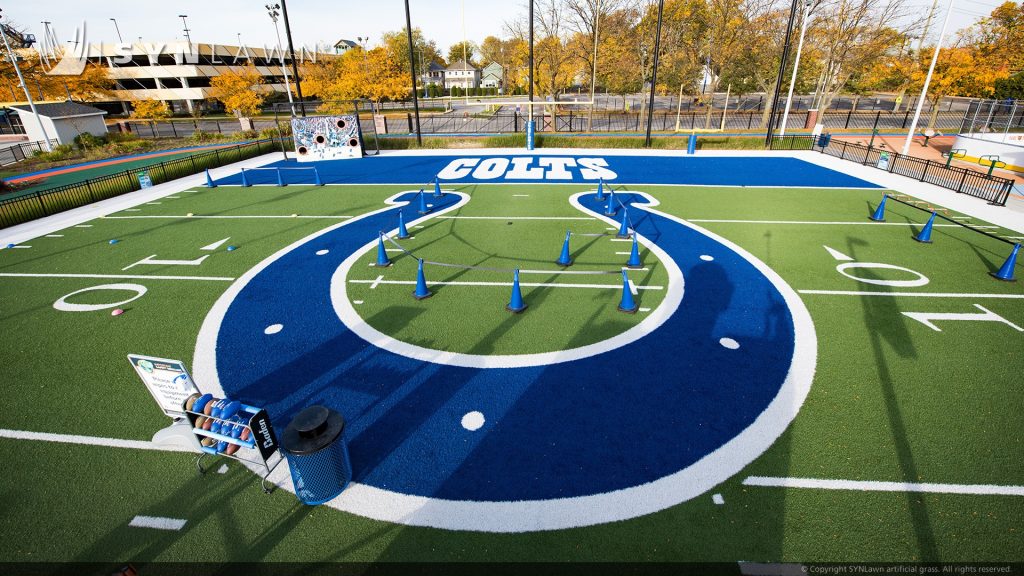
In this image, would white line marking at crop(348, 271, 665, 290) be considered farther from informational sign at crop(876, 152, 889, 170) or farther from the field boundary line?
informational sign at crop(876, 152, 889, 170)

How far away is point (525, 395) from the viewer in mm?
6609

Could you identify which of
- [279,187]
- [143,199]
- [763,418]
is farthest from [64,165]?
[763,418]

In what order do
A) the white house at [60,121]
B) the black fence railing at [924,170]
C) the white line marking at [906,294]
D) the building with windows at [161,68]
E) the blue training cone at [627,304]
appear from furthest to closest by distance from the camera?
the building with windows at [161,68], the white house at [60,121], the black fence railing at [924,170], the white line marking at [906,294], the blue training cone at [627,304]

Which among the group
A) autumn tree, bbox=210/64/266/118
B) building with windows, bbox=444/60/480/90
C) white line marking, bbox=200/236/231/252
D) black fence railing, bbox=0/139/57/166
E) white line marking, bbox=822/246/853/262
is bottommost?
white line marking, bbox=822/246/853/262

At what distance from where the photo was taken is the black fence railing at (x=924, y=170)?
16.4 m

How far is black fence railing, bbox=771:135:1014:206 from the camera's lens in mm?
16391

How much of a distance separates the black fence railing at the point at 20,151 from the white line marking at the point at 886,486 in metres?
48.1

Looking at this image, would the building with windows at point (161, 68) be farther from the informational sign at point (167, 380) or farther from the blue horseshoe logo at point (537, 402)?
the informational sign at point (167, 380)

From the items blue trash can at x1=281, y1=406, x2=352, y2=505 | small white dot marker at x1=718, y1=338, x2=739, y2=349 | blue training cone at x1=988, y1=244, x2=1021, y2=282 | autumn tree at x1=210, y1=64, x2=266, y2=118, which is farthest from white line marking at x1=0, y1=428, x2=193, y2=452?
autumn tree at x1=210, y1=64, x2=266, y2=118

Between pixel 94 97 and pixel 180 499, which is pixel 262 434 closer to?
pixel 180 499

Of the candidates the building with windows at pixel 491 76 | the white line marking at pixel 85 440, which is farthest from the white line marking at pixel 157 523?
the building with windows at pixel 491 76

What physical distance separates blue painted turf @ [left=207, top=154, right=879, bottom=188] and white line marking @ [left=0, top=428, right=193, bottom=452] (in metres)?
16.2

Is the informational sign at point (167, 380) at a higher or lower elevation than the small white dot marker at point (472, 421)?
higher

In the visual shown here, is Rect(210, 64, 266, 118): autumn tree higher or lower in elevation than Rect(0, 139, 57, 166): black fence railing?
higher
